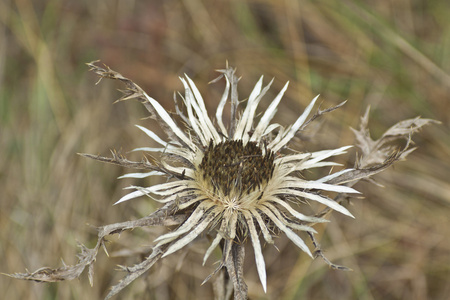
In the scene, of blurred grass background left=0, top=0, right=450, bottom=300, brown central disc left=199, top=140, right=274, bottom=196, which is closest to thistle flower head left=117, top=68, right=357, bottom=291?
brown central disc left=199, top=140, right=274, bottom=196

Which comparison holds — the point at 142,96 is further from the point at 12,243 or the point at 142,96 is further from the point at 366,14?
the point at 366,14

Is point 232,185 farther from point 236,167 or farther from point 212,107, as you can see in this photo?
point 212,107

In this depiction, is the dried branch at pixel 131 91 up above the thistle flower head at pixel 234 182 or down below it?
above

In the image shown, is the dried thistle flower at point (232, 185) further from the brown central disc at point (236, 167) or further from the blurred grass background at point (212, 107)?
the blurred grass background at point (212, 107)

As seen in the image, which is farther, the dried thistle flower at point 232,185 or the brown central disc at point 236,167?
the brown central disc at point 236,167

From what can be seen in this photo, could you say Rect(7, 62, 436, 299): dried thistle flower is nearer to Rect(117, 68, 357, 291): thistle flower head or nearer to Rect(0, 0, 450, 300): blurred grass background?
Rect(117, 68, 357, 291): thistle flower head

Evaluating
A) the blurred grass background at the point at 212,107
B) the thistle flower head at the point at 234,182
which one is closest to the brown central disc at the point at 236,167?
the thistle flower head at the point at 234,182

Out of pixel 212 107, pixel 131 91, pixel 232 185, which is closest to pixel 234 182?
pixel 232 185

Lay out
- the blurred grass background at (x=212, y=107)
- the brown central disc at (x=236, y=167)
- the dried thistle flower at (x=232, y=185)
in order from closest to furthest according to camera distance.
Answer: the dried thistle flower at (x=232, y=185), the brown central disc at (x=236, y=167), the blurred grass background at (x=212, y=107)
